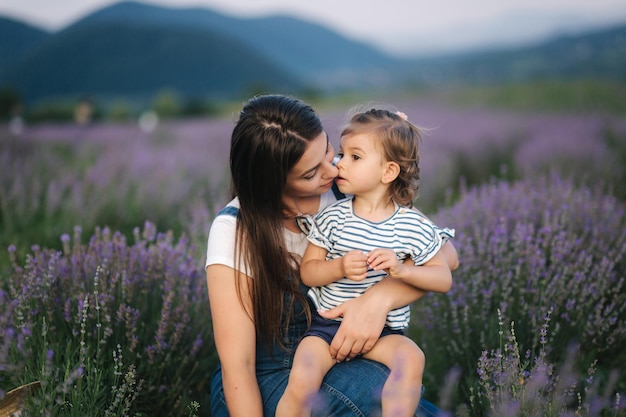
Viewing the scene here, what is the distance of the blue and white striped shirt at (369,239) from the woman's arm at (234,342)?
0.29 meters

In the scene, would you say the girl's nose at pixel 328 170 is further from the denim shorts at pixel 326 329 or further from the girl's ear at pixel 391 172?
the denim shorts at pixel 326 329

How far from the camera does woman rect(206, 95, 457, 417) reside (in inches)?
69.7

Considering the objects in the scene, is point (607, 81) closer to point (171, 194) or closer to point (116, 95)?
point (171, 194)

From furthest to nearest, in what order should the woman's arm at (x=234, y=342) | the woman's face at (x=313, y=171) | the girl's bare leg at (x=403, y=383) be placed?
the woman's face at (x=313, y=171) → the woman's arm at (x=234, y=342) → the girl's bare leg at (x=403, y=383)

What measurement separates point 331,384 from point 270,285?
0.38m

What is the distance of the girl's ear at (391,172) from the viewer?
1.94 metres

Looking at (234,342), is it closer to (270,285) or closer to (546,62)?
(270,285)

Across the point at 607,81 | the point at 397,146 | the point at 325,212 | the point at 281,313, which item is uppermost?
the point at 607,81

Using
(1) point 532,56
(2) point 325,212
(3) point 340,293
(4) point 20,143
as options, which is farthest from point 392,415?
(1) point 532,56

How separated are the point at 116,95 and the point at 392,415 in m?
28.5

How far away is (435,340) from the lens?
274 cm

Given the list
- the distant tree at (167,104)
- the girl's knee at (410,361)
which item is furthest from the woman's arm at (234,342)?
the distant tree at (167,104)

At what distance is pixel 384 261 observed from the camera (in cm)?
168

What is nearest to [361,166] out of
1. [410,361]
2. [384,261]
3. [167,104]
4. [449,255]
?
[384,261]
